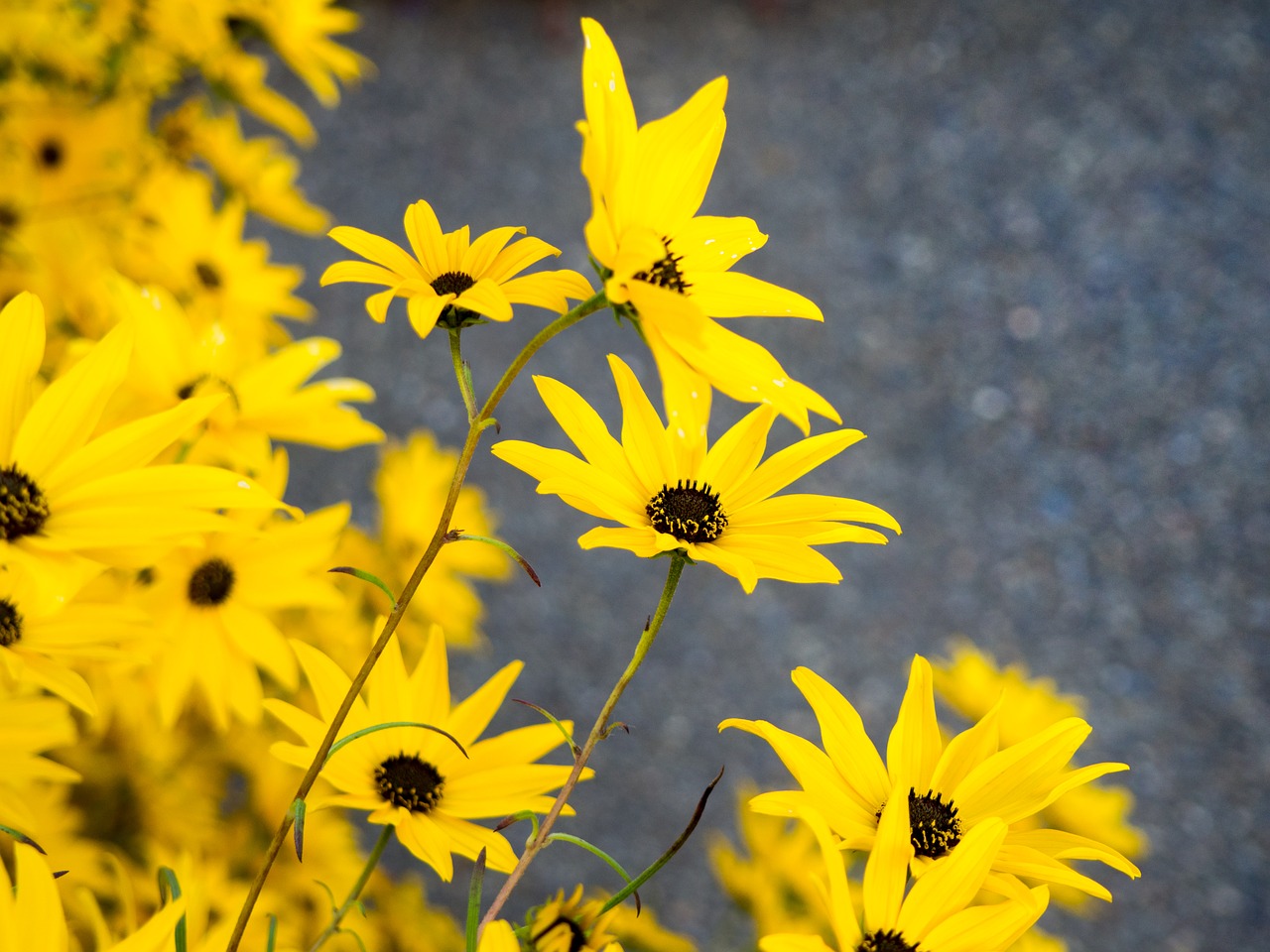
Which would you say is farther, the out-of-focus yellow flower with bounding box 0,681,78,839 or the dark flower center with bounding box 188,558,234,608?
the dark flower center with bounding box 188,558,234,608

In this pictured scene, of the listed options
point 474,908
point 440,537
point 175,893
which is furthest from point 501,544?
point 175,893

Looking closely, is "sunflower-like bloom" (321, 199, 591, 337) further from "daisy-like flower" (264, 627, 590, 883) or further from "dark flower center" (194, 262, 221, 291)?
"dark flower center" (194, 262, 221, 291)

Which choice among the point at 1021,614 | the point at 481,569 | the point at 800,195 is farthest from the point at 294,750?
the point at 800,195

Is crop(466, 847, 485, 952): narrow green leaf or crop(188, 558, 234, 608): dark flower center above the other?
crop(188, 558, 234, 608): dark flower center

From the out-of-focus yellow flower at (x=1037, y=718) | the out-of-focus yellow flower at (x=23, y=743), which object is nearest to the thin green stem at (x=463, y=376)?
the out-of-focus yellow flower at (x=23, y=743)

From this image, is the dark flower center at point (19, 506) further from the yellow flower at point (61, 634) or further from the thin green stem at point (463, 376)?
the thin green stem at point (463, 376)

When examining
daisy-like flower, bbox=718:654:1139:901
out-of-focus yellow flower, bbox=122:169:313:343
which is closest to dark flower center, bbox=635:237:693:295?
daisy-like flower, bbox=718:654:1139:901

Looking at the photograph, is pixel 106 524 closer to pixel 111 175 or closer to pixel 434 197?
pixel 111 175
